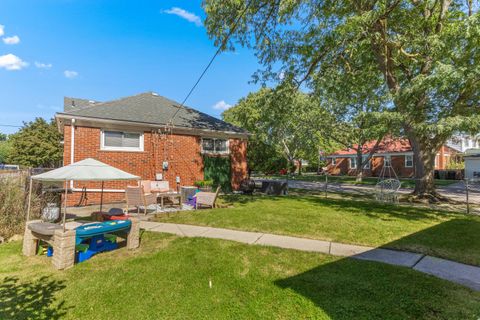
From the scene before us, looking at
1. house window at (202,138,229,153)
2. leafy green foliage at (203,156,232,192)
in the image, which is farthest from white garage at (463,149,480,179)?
house window at (202,138,229,153)

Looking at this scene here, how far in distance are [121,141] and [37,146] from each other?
85.7 ft

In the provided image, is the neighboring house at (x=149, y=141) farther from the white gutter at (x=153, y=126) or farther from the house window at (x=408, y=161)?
the house window at (x=408, y=161)

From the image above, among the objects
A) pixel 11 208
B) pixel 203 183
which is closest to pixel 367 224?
pixel 203 183

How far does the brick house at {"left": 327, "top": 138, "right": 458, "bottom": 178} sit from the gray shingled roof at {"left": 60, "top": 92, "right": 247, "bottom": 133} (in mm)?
21158

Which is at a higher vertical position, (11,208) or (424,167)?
(424,167)

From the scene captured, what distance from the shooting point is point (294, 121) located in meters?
26.3

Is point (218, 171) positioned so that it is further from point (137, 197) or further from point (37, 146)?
point (37, 146)

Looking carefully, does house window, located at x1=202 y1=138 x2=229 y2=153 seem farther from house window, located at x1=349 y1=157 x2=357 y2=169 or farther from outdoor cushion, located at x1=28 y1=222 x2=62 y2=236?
house window, located at x1=349 y1=157 x2=357 y2=169

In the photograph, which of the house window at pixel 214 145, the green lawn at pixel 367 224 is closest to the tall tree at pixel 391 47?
the green lawn at pixel 367 224

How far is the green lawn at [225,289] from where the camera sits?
3076 mm

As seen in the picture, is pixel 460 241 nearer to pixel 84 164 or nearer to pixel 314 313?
pixel 314 313

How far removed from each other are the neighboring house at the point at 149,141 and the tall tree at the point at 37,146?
18814mm

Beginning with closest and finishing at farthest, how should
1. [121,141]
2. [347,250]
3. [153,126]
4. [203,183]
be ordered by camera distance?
1. [347,250]
2. [121,141]
3. [153,126]
4. [203,183]

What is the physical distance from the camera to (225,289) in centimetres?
362
